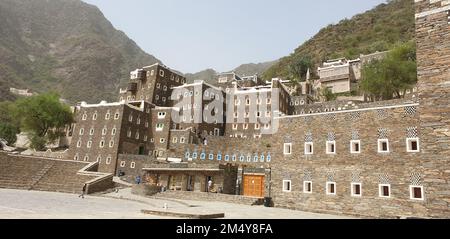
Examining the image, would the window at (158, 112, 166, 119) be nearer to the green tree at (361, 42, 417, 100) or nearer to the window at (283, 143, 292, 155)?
the window at (283, 143, 292, 155)

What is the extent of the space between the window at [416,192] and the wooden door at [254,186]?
14.3 metres

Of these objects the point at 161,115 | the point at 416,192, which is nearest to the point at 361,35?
the point at 161,115

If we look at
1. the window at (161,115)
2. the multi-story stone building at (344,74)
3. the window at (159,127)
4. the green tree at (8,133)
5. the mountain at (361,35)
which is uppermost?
the mountain at (361,35)

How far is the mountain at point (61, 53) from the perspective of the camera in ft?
424

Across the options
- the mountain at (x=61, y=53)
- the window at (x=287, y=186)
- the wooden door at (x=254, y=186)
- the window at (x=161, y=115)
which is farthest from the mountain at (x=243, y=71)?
the window at (x=287, y=186)

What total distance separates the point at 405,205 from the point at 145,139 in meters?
42.3

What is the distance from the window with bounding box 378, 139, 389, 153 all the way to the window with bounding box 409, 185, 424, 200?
268 centimetres

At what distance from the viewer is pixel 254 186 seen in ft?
104

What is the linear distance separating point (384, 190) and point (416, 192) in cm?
180

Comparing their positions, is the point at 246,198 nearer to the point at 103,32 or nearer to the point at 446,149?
the point at 446,149

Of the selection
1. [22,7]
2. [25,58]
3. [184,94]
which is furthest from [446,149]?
[22,7]

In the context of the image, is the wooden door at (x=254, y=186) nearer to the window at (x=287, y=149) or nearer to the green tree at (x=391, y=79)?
the window at (x=287, y=149)

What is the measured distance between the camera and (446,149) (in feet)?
37.1

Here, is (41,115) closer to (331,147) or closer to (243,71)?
(331,147)
